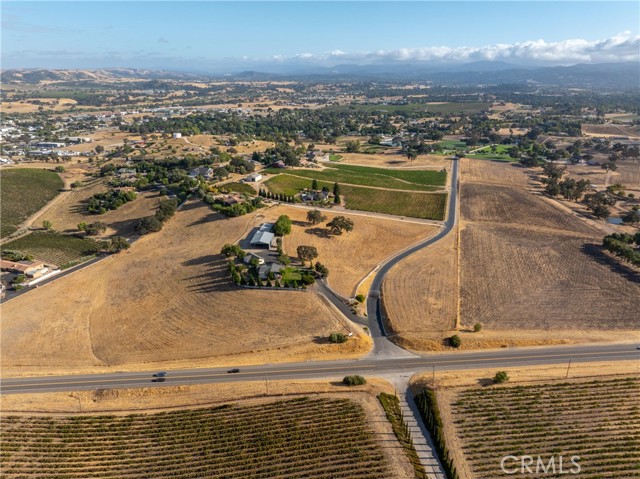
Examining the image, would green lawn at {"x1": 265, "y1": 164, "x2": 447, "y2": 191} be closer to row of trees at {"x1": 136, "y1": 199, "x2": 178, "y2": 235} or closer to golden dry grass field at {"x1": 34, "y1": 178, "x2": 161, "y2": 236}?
row of trees at {"x1": 136, "y1": 199, "x2": 178, "y2": 235}

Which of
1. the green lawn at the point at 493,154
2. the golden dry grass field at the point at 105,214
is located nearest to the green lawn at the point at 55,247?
the golden dry grass field at the point at 105,214

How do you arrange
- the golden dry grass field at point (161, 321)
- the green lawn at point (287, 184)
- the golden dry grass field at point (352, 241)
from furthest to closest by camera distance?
the green lawn at point (287, 184) → the golden dry grass field at point (352, 241) → the golden dry grass field at point (161, 321)

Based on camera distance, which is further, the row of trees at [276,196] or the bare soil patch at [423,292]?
the row of trees at [276,196]

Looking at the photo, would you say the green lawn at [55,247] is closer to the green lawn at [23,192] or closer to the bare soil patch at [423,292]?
the green lawn at [23,192]

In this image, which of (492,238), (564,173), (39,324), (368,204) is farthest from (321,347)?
(564,173)

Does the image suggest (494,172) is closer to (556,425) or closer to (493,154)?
(493,154)

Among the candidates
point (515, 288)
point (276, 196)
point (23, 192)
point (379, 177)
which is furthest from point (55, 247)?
point (379, 177)
